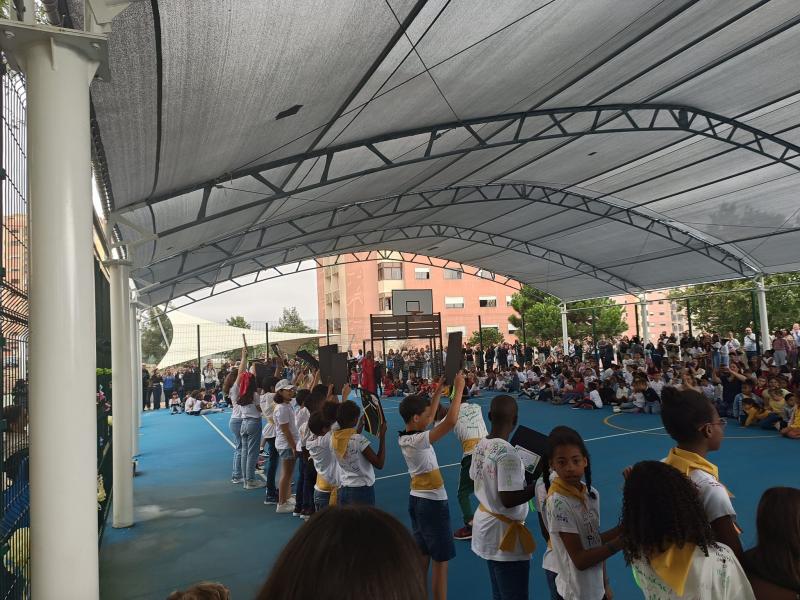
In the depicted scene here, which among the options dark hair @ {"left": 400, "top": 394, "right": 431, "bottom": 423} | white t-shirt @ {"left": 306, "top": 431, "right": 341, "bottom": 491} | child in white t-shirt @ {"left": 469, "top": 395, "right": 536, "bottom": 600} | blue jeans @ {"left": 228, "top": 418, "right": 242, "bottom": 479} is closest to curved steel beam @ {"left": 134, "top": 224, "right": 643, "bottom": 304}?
blue jeans @ {"left": 228, "top": 418, "right": 242, "bottom": 479}

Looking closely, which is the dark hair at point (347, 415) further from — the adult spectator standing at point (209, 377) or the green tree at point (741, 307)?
the green tree at point (741, 307)

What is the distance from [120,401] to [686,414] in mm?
5993

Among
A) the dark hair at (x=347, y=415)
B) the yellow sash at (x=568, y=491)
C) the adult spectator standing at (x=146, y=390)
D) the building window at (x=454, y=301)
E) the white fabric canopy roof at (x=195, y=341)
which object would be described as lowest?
the adult spectator standing at (x=146, y=390)

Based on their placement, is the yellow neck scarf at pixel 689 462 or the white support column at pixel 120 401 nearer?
the yellow neck scarf at pixel 689 462

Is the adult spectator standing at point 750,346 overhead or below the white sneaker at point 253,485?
overhead

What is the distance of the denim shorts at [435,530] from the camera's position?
379 centimetres

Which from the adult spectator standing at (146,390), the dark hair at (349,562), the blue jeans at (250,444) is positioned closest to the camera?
the dark hair at (349,562)

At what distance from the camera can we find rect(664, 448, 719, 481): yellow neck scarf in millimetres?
2303

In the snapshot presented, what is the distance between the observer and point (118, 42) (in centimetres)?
386

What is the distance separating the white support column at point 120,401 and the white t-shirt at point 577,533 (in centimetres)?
540

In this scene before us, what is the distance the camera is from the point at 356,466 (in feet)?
14.7

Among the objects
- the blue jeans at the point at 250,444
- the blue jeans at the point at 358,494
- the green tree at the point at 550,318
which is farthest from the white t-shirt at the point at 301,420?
the green tree at the point at 550,318

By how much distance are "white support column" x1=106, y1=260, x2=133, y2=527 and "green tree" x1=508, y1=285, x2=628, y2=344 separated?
3318cm

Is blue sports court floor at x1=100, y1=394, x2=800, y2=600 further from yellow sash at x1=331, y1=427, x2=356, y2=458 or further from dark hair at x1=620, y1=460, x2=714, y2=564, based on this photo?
dark hair at x1=620, y1=460, x2=714, y2=564
